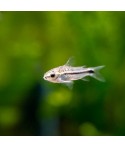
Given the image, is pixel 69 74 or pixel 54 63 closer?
pixel 69 74

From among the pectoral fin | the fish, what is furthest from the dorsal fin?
the pectoral fin

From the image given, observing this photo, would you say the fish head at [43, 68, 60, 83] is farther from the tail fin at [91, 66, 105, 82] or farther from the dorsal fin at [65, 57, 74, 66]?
the tail fin at [91, 66, 105, 82]

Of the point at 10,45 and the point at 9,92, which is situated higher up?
the point at 10,45

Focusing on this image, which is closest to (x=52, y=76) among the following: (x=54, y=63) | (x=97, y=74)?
(x=54, y=63)

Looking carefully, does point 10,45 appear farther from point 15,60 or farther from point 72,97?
point 72,97

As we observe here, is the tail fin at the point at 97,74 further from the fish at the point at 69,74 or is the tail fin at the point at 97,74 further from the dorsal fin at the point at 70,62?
the dorsal fin at the point at 70,62

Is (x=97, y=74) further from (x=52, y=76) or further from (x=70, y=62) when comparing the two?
(x=52, y=76)
